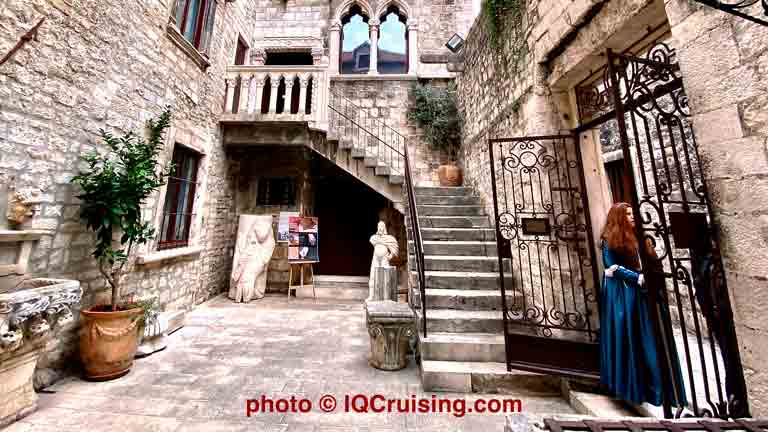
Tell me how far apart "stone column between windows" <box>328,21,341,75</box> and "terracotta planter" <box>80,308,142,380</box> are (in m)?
6.64

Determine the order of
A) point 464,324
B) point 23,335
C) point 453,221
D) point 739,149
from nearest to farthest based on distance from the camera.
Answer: point 739,149
point 23,335
point 464,324
point 453,221

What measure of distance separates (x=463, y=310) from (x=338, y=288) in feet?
11.8

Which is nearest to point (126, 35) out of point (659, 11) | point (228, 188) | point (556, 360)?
point (228, 188)

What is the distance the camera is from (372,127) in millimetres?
6906

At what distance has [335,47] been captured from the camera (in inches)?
292

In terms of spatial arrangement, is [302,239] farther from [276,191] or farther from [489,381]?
[489,381]

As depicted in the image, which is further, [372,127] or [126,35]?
[372,127]

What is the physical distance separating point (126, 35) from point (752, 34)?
5.11 meters

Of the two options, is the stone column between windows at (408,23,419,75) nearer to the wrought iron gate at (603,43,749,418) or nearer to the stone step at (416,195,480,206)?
the stone step at (416,195,480,206)

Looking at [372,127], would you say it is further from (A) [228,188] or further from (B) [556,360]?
(B) [556,360]

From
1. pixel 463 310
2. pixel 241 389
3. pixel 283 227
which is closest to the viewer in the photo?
pixel 241 389

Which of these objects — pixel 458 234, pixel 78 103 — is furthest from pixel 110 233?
pixel 458 234

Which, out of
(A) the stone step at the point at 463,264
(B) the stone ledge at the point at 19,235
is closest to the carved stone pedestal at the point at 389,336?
(A) the stone step at the point at 463,264

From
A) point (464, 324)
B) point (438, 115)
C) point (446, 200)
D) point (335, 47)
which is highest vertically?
point (335, 47)
